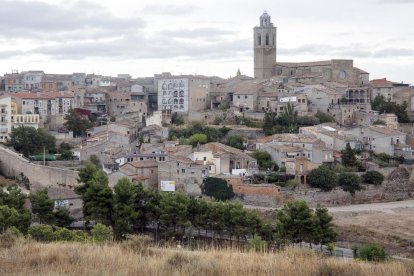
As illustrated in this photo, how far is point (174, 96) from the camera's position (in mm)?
37500

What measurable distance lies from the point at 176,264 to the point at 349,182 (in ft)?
63.9

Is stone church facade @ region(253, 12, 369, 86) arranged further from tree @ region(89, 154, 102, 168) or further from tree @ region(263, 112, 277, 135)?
tree @ region(89, 154, 102, 168)

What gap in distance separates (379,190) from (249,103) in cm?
1033

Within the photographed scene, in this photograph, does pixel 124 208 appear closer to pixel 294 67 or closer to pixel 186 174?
pixel 186 174

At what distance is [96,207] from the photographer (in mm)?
20844

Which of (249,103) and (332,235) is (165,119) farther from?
(332,235)

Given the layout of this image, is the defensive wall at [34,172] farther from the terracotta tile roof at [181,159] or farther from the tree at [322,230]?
the tree at [322,230]

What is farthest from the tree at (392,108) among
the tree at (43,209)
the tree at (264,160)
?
the tree at (43,209)

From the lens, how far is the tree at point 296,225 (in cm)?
1877

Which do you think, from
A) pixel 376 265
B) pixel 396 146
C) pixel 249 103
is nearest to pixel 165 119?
pixel 249 103

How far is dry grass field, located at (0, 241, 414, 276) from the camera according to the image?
273 inches

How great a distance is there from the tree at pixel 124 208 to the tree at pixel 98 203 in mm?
279

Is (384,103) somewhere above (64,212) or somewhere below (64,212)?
above

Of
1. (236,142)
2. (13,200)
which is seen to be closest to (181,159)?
(236,142)
